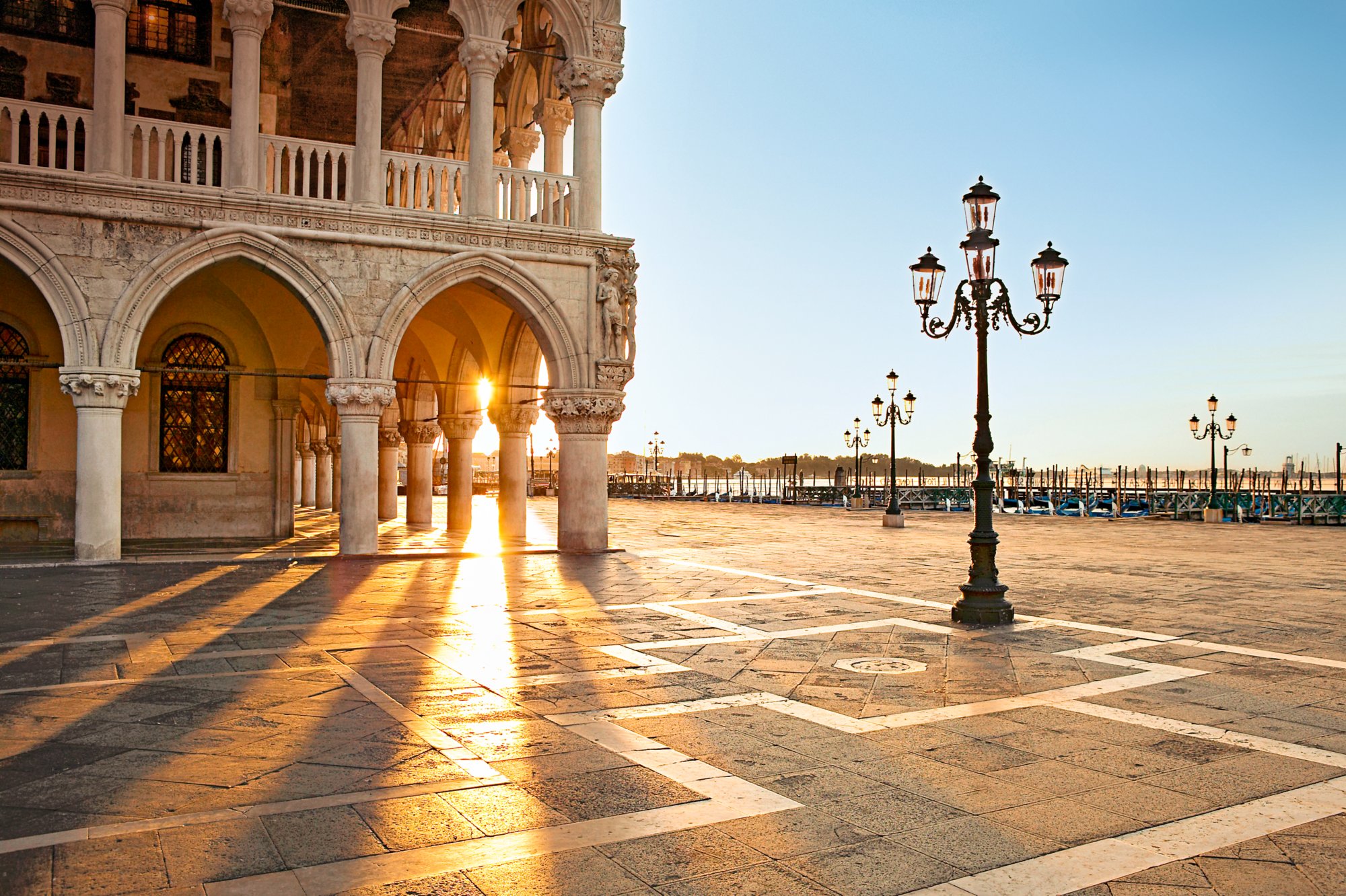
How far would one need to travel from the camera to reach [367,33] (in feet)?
52.2

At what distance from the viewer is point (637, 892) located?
12.0ft

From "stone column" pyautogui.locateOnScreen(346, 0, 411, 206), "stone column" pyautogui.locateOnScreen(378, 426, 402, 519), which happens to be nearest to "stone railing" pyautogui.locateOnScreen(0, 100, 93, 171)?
"stone column" pyautogui.locateOnScreen(346, 0, 411, 206)

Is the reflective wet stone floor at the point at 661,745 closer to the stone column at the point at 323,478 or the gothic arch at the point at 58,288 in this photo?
the gothic arch at the point at 58,288

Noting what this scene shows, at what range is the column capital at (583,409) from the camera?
17.1 metres

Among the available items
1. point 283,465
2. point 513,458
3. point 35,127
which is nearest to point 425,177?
point 35,127

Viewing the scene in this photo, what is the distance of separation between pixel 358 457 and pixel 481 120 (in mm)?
5724

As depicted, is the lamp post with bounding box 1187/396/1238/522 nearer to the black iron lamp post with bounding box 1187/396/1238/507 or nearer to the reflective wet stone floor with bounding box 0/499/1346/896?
the black iron lamp post with bounding box 1187/396/1238/507

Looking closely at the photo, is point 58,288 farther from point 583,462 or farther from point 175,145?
point 583,462

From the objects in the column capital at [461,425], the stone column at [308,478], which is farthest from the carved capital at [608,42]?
the stone column at [308,478]

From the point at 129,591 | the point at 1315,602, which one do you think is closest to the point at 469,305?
the point at 129,591

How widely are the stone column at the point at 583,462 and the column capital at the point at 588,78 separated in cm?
501

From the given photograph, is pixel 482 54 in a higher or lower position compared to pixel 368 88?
higher

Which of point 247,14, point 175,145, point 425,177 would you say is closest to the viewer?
point 175,145

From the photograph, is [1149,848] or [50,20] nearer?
[1149,848]
